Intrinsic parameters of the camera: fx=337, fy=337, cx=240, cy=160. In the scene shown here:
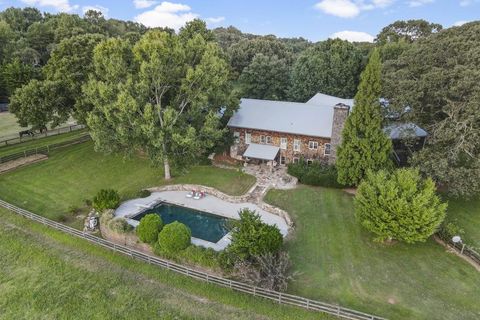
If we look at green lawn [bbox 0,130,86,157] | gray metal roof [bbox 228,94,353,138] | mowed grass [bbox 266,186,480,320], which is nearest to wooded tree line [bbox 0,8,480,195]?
gray metal roof [bbox 228,94,353,138]

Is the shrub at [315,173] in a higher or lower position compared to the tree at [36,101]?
lower

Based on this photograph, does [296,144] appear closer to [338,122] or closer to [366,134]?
[338,122]

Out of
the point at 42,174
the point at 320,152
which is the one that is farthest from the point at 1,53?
the point at 320,152

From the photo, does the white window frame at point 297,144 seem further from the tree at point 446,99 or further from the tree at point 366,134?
the tree at point 446,99

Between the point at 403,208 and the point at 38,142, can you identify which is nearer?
the point at 403,208

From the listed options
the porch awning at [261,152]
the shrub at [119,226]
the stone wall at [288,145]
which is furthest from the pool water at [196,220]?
the stone wall at [288,145]

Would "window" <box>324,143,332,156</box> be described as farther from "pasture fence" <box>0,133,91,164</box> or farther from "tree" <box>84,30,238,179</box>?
"pasture fence" <box>0,133,91,164</box>

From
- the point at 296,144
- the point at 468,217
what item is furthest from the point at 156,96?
the point at 468,217
